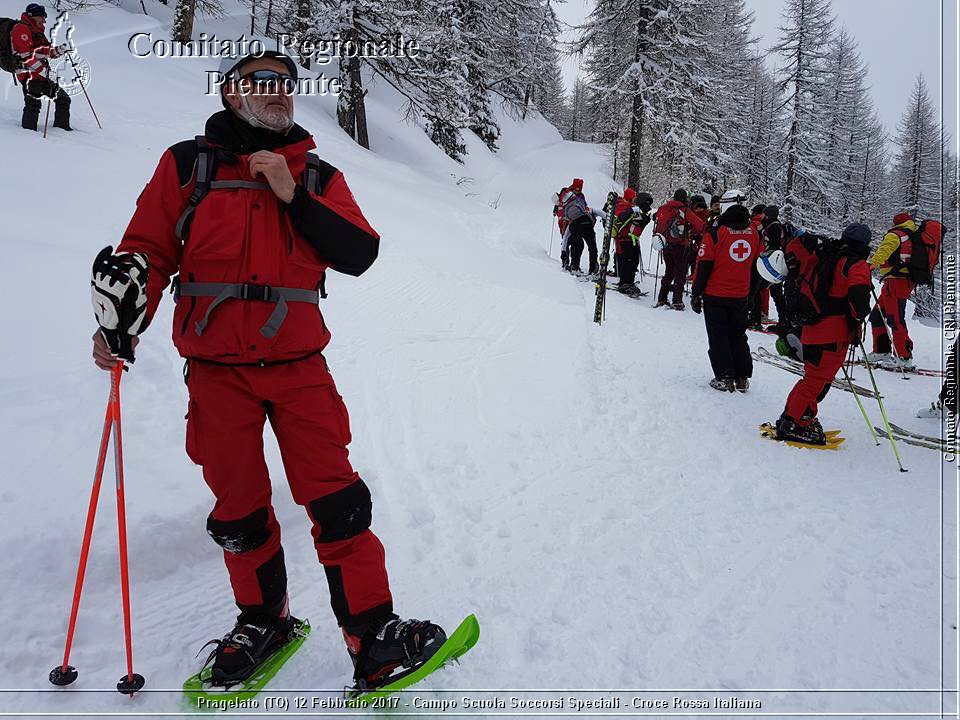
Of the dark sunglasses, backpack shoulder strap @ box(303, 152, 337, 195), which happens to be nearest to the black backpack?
the dark sunglasses

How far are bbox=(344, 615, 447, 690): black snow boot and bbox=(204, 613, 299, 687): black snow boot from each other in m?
0.39

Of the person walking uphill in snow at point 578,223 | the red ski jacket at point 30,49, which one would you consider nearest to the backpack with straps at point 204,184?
the red ski jacket at point 30,49

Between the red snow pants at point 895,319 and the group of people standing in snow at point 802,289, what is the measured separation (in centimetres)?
1

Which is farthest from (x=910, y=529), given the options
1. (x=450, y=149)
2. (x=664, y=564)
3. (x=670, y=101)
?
(x=450, y=149)

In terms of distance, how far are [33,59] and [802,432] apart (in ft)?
39.5

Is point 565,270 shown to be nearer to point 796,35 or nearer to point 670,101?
point 670,101

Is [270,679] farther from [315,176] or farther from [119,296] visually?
[315,176]

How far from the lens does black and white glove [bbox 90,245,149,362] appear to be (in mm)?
2090

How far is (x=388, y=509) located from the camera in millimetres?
3812

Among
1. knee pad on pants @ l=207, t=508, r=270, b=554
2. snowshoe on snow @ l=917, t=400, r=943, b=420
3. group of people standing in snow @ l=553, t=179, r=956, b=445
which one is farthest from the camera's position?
snowshoe on snow @ l=917, t=400, r=943, b=420

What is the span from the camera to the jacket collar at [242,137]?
7.27ft

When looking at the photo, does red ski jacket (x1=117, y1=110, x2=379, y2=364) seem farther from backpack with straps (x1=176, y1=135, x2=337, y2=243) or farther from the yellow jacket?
the yellow jacket

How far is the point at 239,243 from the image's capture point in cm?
215

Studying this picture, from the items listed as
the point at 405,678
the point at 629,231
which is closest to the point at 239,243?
the point at 405,678
